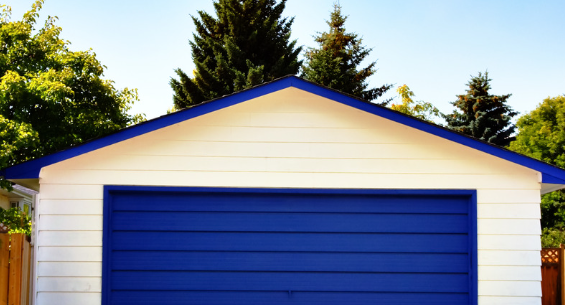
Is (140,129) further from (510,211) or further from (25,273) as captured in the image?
(510,211)

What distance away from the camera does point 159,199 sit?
7.44 m

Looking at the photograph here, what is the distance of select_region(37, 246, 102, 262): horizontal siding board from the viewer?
7219 millimetres

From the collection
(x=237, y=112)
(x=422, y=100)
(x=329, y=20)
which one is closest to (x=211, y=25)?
(x=329, y=20)

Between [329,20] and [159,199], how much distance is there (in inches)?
1314

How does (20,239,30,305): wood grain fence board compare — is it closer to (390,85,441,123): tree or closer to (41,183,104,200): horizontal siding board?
(41,183,104,200): horizontal siding board

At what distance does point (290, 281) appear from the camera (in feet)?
24.3

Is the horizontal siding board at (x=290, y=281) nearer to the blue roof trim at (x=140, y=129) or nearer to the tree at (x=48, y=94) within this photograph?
the blue roof trim at (x=140, y=129)

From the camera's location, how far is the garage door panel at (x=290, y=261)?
741cm

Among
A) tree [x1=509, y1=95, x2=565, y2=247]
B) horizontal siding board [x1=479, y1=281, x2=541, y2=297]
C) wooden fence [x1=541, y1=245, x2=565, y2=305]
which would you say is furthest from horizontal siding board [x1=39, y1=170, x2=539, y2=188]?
tree [x1=509, y1=95, x2=565, y2=247]

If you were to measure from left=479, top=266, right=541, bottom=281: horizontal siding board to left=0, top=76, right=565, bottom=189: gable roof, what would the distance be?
1.13 meters

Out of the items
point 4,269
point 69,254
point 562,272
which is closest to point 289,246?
point 69,254

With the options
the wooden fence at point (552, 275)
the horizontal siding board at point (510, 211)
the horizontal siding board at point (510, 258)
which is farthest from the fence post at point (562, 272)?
the horizontal siding board at point (510, 211)

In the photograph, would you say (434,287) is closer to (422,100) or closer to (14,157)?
(14,157)

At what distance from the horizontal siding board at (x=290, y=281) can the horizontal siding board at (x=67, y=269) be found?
0.98 feet
